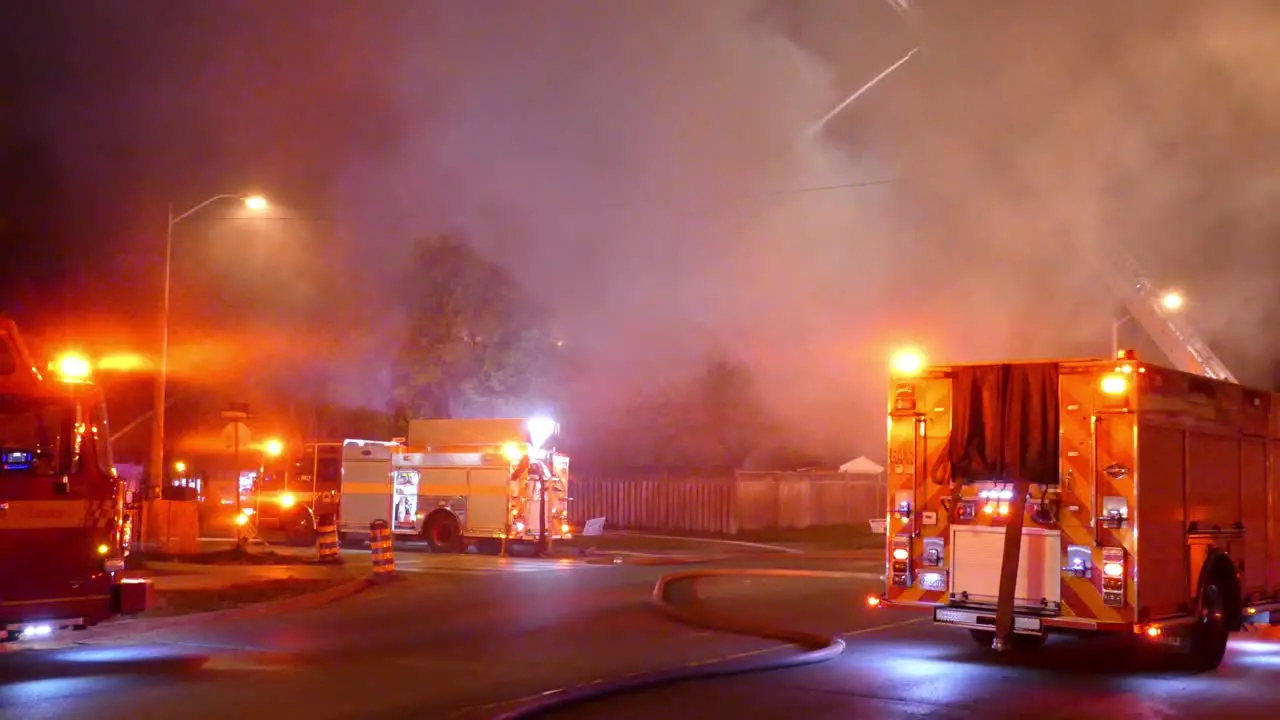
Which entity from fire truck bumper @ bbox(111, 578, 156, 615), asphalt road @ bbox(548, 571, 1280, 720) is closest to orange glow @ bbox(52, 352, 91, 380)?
fire truck bumper @ bbox(111, 578, 156, 615)

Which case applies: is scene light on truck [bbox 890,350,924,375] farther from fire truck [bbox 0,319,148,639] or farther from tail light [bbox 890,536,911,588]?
fire truck [bbox 0,319,148,639]

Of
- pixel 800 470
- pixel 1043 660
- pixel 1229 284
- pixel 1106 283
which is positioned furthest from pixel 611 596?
pixel 800 470

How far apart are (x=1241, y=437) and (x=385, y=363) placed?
71.4 ft

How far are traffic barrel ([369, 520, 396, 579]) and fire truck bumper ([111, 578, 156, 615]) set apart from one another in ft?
27.1

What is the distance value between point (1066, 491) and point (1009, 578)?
829 mm

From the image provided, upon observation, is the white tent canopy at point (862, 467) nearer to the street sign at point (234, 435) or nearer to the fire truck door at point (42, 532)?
the street sign at point (234, 435)

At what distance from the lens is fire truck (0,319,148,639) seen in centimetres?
880

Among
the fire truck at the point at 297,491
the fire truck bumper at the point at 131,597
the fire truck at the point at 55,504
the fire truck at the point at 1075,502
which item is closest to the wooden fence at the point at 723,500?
the fire truck at the point at 297,491

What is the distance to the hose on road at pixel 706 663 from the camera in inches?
317

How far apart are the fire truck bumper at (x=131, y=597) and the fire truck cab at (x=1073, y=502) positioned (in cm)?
604

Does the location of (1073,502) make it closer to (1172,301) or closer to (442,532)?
(1172,301)

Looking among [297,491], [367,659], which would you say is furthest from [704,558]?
[367,659]

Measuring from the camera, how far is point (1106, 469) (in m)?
9.50

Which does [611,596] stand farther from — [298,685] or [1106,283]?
[1106,283]
